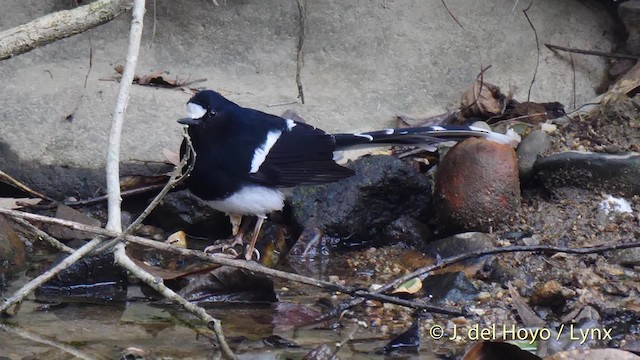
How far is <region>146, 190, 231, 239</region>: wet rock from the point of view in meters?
4.98

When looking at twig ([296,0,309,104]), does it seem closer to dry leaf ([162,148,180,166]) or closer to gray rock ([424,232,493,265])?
dry leaf ([162,148,180,166])

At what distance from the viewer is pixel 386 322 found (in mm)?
3785

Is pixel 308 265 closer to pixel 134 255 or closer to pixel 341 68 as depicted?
pixel 134 255

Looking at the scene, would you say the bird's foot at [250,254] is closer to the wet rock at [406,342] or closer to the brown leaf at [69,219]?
the brown leaf at [69,219]

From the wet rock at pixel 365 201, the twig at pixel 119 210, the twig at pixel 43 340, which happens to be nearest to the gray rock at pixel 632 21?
the wet rock at pixel 365 201

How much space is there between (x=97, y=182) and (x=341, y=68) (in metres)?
1.80

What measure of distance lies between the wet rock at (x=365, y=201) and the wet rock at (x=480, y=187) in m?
0.31

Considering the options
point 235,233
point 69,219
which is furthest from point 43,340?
point 235,233

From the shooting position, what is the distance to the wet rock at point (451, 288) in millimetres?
3996

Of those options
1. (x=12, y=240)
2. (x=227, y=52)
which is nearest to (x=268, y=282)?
(x=12, y=240)

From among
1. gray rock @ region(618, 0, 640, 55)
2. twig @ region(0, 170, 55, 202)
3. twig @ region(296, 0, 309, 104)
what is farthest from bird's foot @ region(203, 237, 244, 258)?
gray rock @ region(618, 0, 640, 55)

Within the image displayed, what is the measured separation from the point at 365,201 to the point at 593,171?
1.14 meters

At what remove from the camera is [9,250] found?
14.1 ft

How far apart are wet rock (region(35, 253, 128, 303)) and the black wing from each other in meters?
0.87
